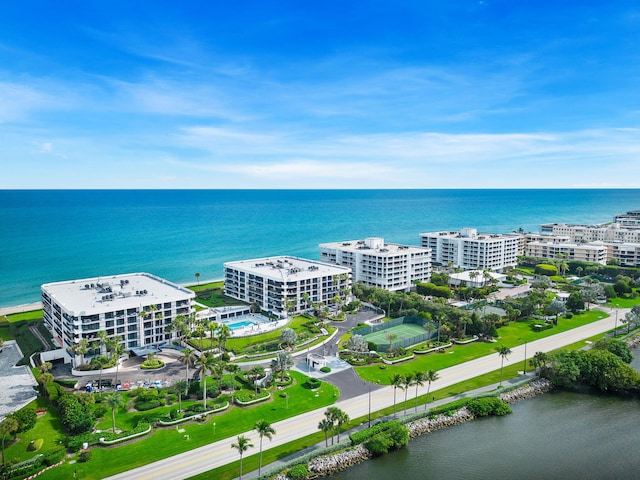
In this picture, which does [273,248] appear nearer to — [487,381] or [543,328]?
[543,328]

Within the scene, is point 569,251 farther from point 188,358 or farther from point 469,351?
point 188,358

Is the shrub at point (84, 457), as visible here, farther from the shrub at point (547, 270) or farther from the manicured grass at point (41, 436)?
the shrub at point (547, 270)

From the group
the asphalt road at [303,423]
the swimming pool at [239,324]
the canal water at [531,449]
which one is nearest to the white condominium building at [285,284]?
the swimming pool at [239,324]

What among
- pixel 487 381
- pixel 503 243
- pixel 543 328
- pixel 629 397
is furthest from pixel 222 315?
pixel 503 243

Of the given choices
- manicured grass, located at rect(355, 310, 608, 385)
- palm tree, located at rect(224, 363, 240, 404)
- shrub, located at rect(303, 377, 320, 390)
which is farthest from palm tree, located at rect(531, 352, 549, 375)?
palm tree, located at rect(224, 363, 240, 404)

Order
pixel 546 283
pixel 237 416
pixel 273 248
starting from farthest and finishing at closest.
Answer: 1. pixel 273 248
2. pixel 546 283
3. pixel 237 416

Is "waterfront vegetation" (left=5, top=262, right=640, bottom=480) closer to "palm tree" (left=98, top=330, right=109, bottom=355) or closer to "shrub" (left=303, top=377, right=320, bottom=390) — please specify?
"shrub" (left=303, top=377, right=320, bottom=390)
